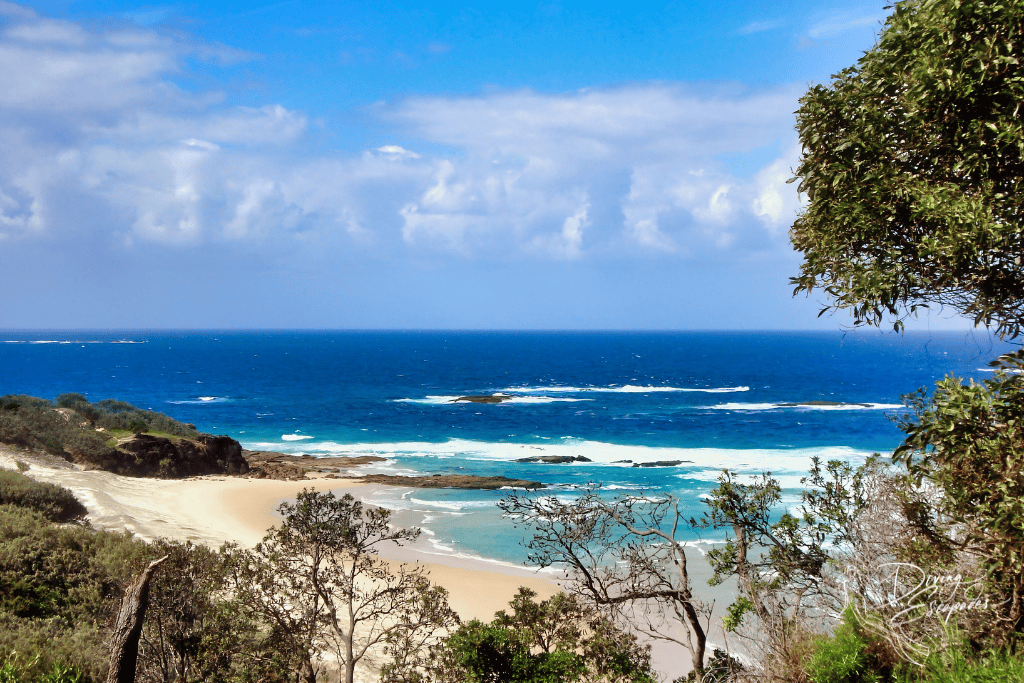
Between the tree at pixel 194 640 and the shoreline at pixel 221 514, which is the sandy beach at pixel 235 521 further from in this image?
the tree at pixel 194 640

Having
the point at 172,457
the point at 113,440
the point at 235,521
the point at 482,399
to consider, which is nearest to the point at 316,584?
the point at 235,521

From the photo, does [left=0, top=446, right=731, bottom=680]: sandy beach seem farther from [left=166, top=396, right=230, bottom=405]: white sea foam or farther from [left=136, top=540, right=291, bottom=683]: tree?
[left=166, top=396, right=230, bottom=405]: white sea foam

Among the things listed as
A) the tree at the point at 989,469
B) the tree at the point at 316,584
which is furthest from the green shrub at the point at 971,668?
the tree at the point at 316,584

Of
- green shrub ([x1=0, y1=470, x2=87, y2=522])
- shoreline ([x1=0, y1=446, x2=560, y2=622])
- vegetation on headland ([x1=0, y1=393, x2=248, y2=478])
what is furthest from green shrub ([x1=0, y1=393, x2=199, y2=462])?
green shrub ([x1=0, y1=470, x2=87, y2=522])

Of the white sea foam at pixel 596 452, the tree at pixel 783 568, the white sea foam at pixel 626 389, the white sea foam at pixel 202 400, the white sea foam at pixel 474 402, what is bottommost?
the white sea foam at pixel 596 452

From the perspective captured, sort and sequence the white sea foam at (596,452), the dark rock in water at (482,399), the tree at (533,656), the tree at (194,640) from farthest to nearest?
the dark rock in water at (482,399) → the white sea foam at (596,452) → the tree at (533,656) → the tree at (194,640)

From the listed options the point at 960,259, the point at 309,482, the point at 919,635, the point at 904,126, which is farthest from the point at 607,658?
the point at 309,482
